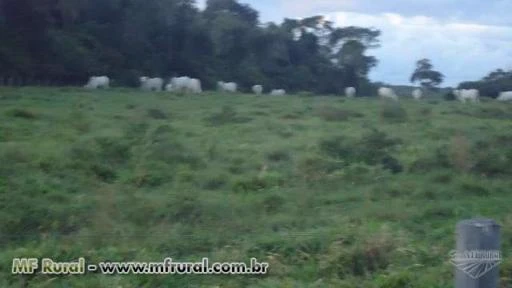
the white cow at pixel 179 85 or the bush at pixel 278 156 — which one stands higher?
the white cow at pixel 179 85

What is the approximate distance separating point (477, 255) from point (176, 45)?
3149 centimetres

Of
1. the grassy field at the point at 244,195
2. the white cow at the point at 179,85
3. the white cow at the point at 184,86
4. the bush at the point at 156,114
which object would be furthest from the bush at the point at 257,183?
the white cow at the point at 184,86

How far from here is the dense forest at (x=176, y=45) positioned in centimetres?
2695

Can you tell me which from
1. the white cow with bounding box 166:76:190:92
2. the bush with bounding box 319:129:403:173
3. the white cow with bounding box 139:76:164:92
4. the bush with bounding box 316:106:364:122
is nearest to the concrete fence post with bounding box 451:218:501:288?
the bush with bounding box 319:129:403:173

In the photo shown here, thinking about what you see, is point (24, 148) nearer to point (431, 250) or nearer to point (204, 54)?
point (431, 250)

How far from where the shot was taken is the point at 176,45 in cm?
3516

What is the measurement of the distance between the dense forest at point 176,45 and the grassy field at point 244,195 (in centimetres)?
913

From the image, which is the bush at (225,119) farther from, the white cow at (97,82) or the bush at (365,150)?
the white cow at (97,82)

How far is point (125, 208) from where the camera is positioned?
8641 millimetres

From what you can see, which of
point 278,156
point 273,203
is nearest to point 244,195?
point 273,203

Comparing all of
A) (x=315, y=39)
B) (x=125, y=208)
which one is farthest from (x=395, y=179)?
(x=315, y=39)

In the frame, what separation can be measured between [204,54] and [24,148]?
25899 mm

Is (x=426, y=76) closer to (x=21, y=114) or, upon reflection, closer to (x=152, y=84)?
(x=152, y=84)

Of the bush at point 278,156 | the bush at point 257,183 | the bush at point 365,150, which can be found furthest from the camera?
the bush at point 278,156
